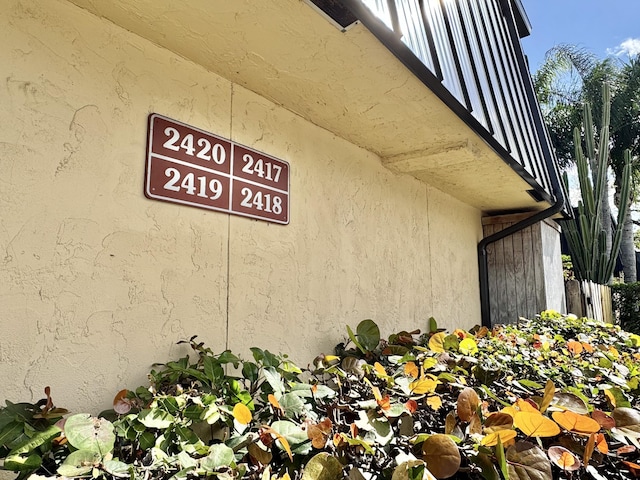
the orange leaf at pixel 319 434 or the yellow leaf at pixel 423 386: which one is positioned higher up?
the yellow leaf at pixel 423 386

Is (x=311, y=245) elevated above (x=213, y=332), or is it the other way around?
(x=311, y=245)

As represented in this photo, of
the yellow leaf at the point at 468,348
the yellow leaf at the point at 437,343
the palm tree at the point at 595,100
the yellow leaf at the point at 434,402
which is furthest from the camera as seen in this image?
the palm tree at the point at 595,100

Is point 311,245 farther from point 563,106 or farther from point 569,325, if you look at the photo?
point 563,106

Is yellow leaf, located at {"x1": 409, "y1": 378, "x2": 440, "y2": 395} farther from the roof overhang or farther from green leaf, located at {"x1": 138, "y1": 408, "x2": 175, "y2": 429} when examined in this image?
the roof overhang

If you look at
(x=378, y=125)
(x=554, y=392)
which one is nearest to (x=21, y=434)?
(x=554, y=392)

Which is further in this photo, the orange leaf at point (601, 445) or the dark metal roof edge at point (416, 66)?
the dark metal roof edge at point (416, 66)

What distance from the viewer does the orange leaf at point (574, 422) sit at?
125cm

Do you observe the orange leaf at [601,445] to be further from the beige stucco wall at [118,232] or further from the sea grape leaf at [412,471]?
the beige stucco wall at [118,232]

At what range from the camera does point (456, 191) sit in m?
4.44

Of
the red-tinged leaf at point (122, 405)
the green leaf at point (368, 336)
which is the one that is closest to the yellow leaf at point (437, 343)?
the green leaf at point (368, 336)

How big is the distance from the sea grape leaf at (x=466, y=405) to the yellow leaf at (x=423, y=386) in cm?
15

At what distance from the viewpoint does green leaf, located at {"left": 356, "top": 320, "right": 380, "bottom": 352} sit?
2598 millimetres

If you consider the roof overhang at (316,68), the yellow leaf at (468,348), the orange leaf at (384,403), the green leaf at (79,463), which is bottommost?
the green leaf at (79,463)

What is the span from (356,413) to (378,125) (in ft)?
6.15
